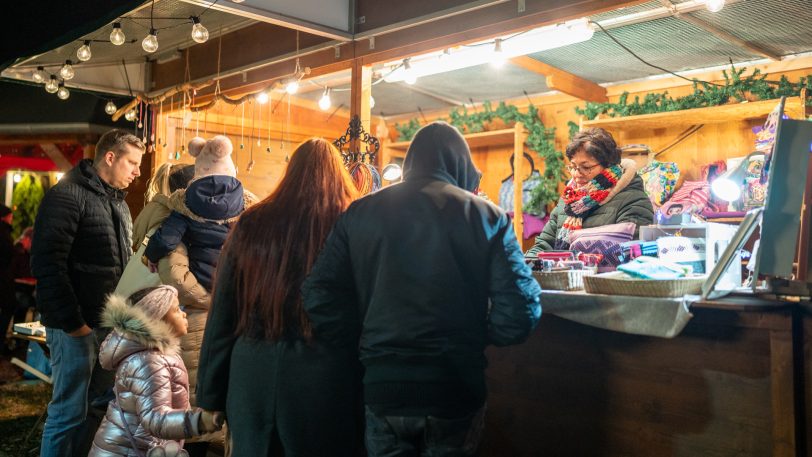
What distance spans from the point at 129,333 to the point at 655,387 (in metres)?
2.09

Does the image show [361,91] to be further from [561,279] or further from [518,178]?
[561,279]

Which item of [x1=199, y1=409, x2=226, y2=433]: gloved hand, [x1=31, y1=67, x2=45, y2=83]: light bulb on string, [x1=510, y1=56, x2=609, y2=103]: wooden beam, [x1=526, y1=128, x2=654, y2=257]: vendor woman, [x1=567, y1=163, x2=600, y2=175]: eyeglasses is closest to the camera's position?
[x1=199, y1=409, x2=226, y2=433]: gloved hand

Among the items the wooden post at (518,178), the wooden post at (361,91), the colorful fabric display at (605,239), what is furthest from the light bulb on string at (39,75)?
the colorful fabric display at (605,239)

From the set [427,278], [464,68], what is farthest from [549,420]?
[464,68]

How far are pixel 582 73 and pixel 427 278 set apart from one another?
13.6 ft

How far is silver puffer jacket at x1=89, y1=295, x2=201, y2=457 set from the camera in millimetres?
2748

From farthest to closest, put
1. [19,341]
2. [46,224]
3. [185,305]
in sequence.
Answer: [19,341], [46,224], [185,305]

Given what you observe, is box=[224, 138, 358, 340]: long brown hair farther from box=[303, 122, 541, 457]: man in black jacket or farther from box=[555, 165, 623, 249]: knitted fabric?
box=[555, 165, 623, 249]: knitted fabric

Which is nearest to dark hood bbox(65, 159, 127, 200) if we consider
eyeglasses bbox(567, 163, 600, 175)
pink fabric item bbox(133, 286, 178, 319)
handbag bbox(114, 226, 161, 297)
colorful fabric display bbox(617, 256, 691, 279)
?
handbag bbox(114, 226, 161, 297)

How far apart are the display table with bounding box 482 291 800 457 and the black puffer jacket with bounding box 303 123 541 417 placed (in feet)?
1.96

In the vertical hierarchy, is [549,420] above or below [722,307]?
below

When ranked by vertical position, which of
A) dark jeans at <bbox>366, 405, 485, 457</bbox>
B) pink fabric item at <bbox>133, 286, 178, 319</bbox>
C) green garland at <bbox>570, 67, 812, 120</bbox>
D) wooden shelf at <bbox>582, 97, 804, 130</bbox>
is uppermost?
green garland at <bbox>570, 67, 812, 120</bbox>

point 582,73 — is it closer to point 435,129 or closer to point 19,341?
point 435,129

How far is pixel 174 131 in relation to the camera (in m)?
7.22
